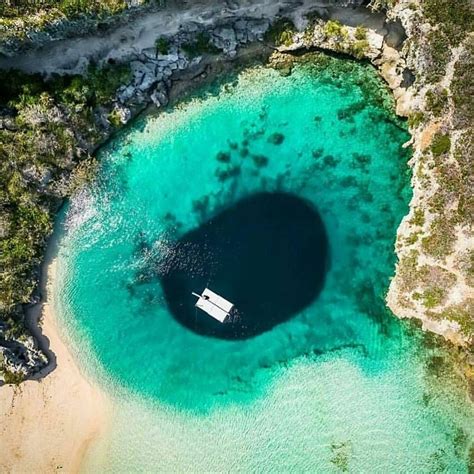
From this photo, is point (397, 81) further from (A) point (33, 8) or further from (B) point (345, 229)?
(A) point (33, 8)

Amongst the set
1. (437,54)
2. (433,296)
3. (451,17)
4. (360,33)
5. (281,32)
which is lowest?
(433,296)

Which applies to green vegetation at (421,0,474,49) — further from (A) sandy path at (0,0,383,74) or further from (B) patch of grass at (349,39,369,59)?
(B) patch of grass at (349,39,369,59)

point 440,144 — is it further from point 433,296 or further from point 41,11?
point 41,11

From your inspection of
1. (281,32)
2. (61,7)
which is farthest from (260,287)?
(61,7)

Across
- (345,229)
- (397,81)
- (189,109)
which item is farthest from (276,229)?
(397,81)

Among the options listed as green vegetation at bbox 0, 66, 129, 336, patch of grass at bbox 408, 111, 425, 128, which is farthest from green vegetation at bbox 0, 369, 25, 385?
patch of grass at bbox 408, 111, 425, 128
